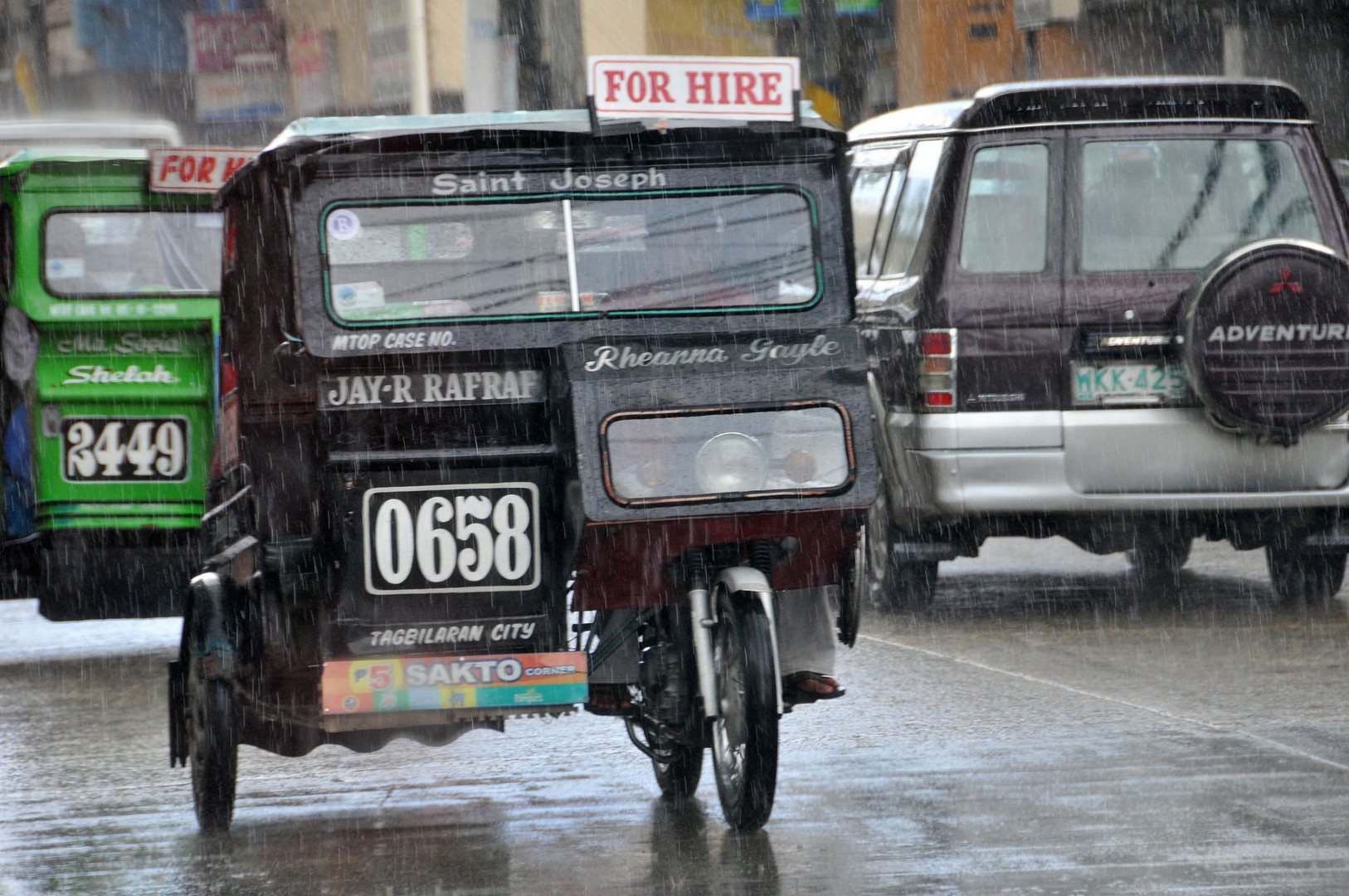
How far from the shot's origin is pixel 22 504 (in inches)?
357

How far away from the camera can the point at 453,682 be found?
5.68 metres

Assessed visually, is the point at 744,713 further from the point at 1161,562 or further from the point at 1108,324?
the point at 1161,562

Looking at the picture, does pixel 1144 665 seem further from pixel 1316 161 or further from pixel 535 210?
pixel 535 210

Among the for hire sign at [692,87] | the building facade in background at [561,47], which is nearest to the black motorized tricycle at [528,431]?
the for hire sign at [692,87]

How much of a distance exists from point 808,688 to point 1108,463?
3.63m

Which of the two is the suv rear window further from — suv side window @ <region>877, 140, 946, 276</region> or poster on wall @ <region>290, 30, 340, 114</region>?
poster on wall @ <region>290, 30, 340, 114</region>

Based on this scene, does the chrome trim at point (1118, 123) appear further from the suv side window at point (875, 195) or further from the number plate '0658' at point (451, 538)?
the number plate '0658' at point (451, 538)

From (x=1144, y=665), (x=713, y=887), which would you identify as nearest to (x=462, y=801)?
(x=713, y=887)

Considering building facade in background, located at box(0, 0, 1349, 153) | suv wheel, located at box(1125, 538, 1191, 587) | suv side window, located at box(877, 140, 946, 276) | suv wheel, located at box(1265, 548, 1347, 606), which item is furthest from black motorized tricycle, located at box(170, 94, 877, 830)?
building facade in background, located at box(0, 0, 1349, 153)

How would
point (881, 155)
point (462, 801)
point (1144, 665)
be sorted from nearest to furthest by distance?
1. point (462, 801)
2. point (1144, 665)
3. point (881, 155)

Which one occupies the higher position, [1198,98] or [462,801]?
[1198,98]

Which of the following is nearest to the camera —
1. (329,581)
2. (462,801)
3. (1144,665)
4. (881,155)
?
(329,581)

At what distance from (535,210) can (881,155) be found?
4.83 m

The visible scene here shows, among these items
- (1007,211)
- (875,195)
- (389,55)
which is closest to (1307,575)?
(1007,211)
